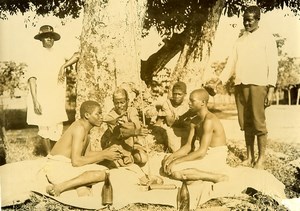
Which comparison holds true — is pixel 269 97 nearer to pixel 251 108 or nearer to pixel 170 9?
pixel 251 108

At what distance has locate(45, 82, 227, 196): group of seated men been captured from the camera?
2.84 metres

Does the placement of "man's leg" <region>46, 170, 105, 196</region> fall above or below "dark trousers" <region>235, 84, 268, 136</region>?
below

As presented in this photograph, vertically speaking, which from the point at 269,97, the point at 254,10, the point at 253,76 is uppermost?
the point at 254,10

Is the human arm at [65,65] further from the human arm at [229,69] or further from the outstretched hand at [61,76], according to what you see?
the human arm at [229,69]

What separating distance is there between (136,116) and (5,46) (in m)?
0.82

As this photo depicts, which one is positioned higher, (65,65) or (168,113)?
(65,65)

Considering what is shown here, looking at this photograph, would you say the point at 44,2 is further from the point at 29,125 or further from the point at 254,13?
the point at 254,13

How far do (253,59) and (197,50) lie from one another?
320 mm

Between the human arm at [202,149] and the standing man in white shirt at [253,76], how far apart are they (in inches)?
7.3

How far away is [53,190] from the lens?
2832 mm

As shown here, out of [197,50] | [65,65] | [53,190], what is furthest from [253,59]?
[53,190]

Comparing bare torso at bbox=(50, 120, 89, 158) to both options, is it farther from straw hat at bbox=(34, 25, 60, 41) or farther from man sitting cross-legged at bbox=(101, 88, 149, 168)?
straw hat at bbox=(34, 25, 60, 41)

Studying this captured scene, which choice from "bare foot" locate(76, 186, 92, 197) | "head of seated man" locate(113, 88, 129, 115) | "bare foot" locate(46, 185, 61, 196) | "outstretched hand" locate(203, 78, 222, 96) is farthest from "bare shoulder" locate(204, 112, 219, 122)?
"bare foot" locate(46, 185, 61, 196)

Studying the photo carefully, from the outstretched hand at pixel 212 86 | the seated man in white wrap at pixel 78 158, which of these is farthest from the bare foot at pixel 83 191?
the outstretched hand at pixel 212 86
